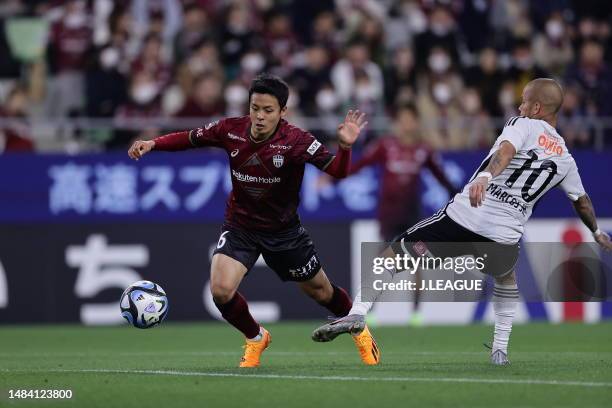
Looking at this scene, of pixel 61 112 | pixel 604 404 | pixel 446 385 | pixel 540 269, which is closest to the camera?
pixel 604 404

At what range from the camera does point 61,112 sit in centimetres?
1881

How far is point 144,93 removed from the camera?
1873 centimetres

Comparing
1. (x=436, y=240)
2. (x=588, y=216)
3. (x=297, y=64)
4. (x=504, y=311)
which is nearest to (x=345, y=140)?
(x=436, y=240)

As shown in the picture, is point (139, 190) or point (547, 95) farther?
point (139, 190)

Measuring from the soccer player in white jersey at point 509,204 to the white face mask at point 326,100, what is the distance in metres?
8.56

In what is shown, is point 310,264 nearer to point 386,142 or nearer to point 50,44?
point 386,142

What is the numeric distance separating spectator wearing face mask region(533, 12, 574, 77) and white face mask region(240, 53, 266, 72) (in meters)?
4.36

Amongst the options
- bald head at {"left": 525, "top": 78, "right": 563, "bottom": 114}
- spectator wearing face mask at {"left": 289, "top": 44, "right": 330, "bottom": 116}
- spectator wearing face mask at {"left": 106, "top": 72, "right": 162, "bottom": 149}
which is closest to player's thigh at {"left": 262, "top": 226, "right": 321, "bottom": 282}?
bald head at {"left": 525, "top": 78, "right": 563, "bottom": 114}

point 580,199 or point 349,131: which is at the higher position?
point 349,131

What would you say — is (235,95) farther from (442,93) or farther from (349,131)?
(349,131)

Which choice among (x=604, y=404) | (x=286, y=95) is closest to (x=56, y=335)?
(x=286, y=95)

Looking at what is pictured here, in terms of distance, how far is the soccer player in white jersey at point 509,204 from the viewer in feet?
31.8

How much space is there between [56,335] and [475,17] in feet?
29.9

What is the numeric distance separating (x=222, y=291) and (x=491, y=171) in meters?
2.27
